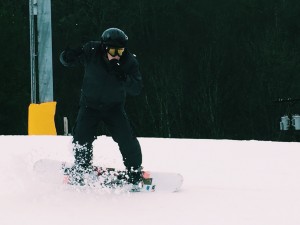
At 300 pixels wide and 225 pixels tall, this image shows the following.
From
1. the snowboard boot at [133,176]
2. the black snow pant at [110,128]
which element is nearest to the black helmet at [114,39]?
the black snow pant at [110,128]

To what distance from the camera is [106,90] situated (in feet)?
15.5

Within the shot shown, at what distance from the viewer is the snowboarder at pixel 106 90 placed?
182 inches

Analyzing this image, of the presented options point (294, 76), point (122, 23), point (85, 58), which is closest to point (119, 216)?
point (85, 58)

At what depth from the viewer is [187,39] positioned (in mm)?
30375

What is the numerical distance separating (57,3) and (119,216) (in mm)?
26750

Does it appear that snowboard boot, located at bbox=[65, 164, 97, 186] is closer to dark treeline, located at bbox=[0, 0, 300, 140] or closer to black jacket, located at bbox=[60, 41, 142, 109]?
black jacket, located at bbox=[60, 41, 142, 109]

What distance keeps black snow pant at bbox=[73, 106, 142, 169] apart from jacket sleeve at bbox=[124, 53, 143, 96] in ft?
0.92

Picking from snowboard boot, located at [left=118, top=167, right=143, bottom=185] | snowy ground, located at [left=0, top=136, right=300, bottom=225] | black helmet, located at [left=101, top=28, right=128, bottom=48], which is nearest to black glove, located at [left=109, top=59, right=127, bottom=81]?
black helmet, located at [left=101, top=28, right=128, bottom=48]

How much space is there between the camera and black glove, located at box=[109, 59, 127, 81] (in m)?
4.65

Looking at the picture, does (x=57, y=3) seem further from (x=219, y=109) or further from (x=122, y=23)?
(x=219, y=109)

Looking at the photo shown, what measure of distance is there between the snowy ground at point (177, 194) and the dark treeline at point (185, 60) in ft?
66.6

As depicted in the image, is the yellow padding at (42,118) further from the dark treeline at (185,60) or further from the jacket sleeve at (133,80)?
the dark treeline at (185,60)

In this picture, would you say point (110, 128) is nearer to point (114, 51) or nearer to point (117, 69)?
point (117, 69)

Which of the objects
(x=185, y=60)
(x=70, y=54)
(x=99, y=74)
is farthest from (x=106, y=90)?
(x=185, y=60)
